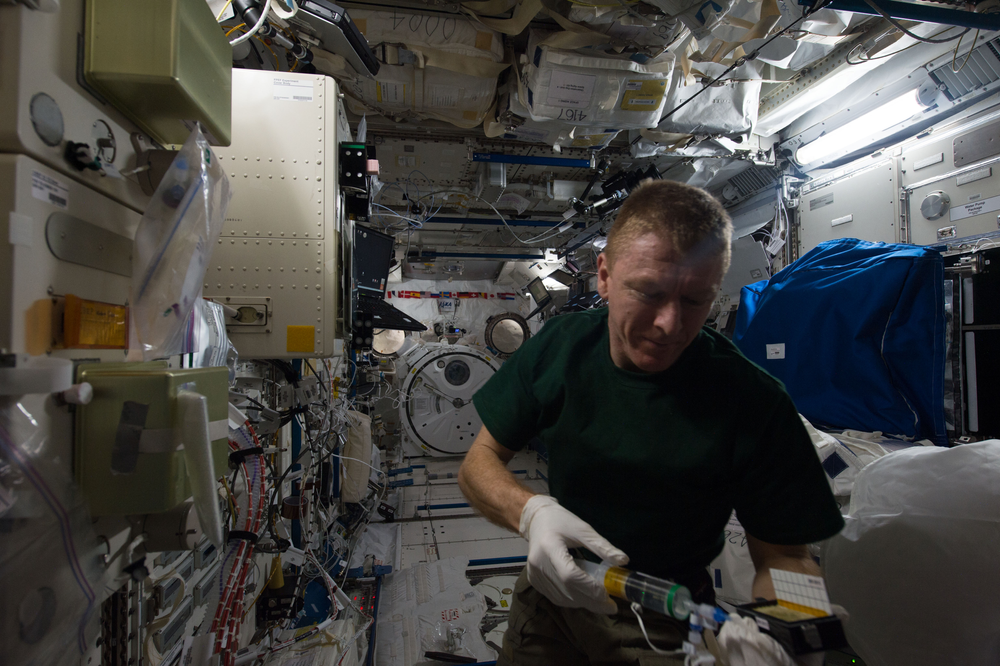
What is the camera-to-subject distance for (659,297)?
113 cm

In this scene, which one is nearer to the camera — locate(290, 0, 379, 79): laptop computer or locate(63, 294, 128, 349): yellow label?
locate(63, 294, 128, 349): yellow label

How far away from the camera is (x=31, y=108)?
0.73m

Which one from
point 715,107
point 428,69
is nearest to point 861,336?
point 715,107

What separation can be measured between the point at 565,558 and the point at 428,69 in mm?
Result: 2549

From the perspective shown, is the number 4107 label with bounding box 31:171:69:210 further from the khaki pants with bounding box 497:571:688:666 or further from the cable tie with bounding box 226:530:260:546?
the khaki pants with bounding box 497:571:688:666

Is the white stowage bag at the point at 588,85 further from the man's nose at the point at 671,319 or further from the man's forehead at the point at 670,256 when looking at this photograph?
the man's nose at the point at 671,319

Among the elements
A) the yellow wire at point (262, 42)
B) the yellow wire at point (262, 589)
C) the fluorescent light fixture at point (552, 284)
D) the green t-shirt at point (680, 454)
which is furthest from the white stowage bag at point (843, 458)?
the fluorescent light fixture at point (552, 284)

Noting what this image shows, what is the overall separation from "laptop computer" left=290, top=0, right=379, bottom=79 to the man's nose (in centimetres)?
192

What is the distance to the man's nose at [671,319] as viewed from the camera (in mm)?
1104

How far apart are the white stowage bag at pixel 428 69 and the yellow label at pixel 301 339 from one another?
145 cm

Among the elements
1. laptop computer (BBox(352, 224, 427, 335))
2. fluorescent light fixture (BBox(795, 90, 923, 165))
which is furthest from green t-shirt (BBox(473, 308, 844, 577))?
fluorescent light fixture (BBox(795, 90, 923, 165))

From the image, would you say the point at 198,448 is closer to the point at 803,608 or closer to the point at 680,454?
the point at 680,454

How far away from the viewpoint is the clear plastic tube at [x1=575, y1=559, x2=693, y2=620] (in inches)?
35.3

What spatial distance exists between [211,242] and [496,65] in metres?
1.98
